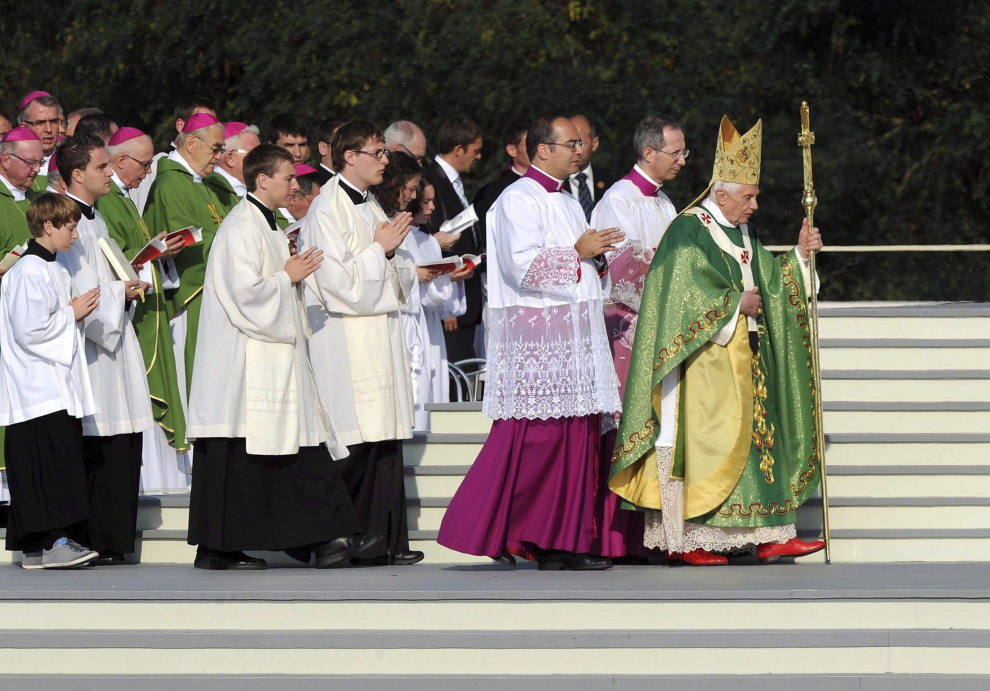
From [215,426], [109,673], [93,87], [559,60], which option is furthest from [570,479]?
[93,87]

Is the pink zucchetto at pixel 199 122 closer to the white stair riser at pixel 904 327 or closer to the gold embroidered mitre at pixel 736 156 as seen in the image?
the gold embroidered mitre at pixel 736 156

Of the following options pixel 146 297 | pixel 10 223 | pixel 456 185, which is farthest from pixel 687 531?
pixel 10 223

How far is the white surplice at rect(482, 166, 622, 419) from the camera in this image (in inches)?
295

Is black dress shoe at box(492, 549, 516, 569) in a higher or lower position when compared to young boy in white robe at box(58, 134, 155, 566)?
lower

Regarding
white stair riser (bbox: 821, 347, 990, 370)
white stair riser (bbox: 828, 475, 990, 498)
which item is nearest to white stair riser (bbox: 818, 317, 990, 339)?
white stair riser (bbox: 821, 347, 990, 370)

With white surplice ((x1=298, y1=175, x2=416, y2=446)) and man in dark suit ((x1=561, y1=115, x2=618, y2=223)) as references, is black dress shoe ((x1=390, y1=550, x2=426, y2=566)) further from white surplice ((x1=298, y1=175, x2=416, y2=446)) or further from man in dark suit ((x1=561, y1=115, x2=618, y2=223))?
man in dark suit ((x1=561, y1=115, x2=618, y2=223))

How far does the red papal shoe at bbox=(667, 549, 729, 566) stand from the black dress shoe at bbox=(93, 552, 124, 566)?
249cm

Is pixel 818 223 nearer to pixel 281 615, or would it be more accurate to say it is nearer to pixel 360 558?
pixel 360 558

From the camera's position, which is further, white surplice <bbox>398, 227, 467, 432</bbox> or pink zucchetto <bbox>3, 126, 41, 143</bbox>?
white surplice <bbox>398, 227, 467, 432</bbox>

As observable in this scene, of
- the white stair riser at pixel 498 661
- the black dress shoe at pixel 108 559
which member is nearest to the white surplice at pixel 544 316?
the white stair riser at pixel 498 661

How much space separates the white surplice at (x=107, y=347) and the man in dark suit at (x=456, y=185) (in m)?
2.51

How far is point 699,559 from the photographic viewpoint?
7.60m

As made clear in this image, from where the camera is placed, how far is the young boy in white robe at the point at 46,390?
763 centimetres

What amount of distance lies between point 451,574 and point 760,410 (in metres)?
1.48
